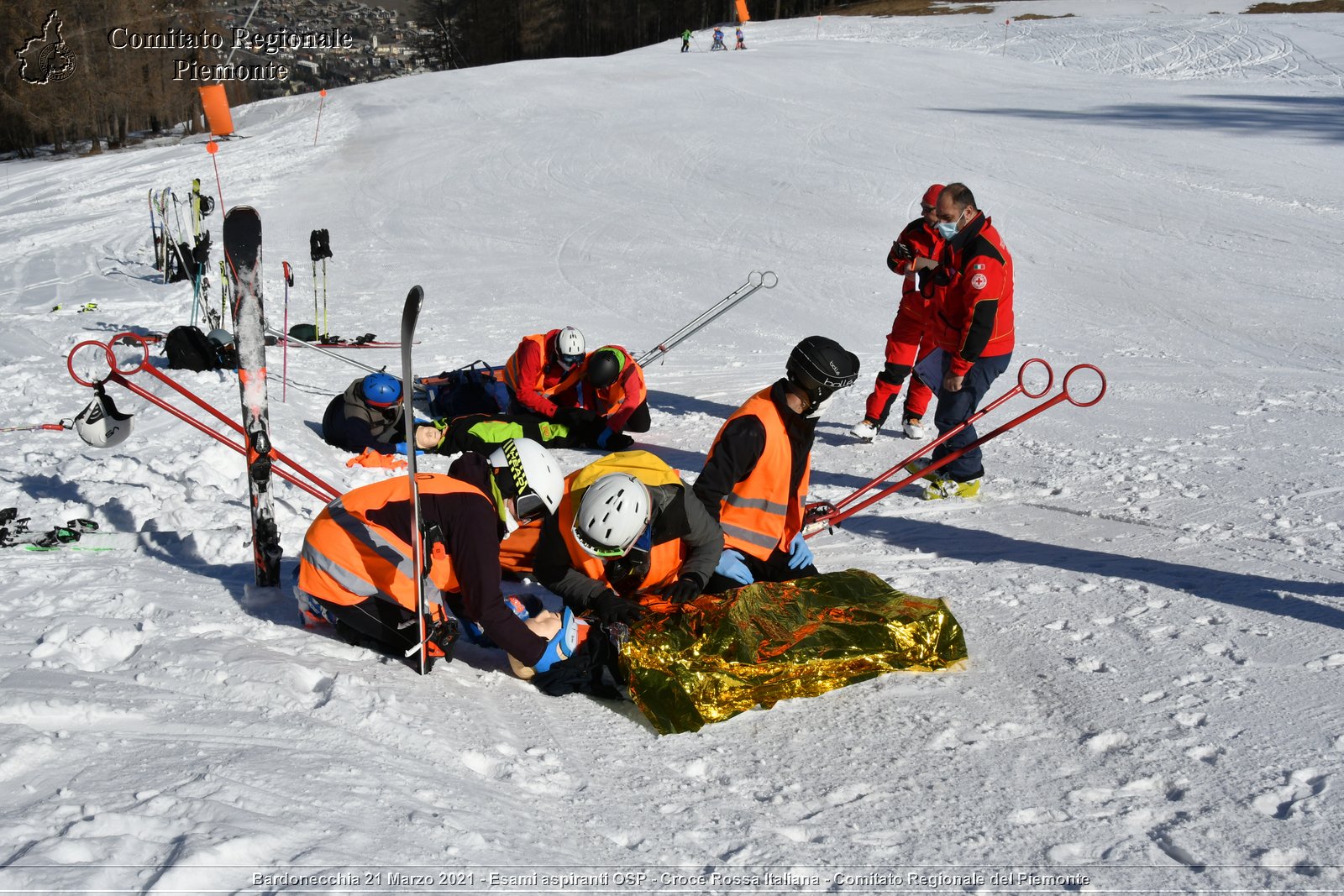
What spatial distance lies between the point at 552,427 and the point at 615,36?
56512 millimetres

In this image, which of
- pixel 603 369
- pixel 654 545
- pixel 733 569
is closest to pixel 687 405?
pixel 603 369

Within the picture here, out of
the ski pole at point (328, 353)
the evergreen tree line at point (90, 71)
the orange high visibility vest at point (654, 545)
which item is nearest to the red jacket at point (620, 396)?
the ski pole at point (328, 353)

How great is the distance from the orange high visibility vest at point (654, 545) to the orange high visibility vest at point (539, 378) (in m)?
3.54

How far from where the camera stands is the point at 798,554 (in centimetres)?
448

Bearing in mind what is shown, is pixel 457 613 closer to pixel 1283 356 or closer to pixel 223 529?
pixel 223 529

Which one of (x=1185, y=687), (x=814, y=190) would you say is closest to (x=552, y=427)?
(x=1185, y=687)

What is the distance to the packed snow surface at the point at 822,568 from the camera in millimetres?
2631

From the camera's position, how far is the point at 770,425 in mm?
4219

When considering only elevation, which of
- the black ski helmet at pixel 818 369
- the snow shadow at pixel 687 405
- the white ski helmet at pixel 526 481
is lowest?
the snow shadow at pixel 687 405

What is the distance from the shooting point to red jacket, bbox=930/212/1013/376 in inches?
233

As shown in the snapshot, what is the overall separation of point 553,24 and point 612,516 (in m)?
62.6

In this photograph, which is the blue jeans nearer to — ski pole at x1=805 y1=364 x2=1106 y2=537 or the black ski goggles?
ski pole at x1=805 y1=364 x2=1106 y2=537

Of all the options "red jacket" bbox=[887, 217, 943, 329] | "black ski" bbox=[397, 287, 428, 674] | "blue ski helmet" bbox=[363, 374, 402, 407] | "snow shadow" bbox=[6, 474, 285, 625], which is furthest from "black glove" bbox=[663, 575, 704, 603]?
"blue ski helmet" bbox=[363, 374, 402, 407]

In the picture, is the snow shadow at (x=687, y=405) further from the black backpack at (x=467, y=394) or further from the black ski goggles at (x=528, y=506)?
the black ski goggles at (x=528, y=506)
